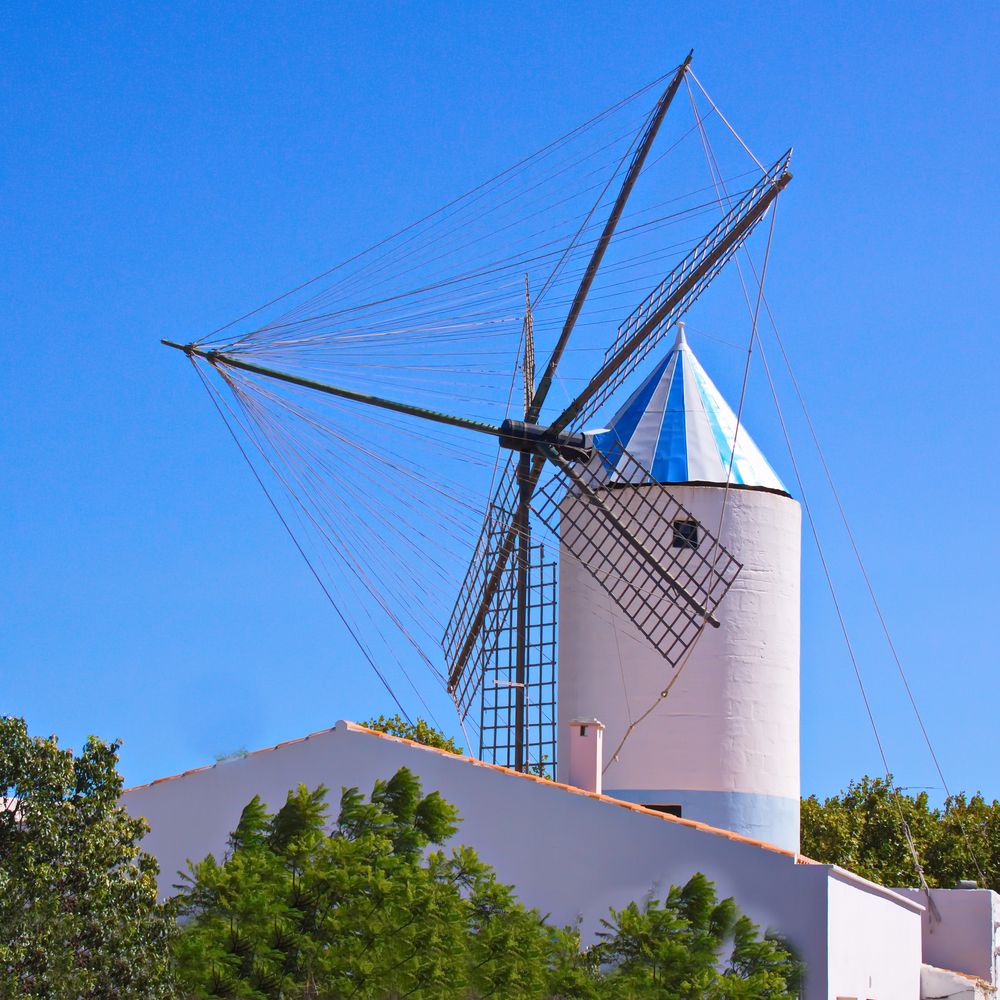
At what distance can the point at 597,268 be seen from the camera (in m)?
21.4

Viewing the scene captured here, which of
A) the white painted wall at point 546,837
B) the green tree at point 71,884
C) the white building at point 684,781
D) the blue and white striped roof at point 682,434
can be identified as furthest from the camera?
the blue and white striped roof at point 682,434

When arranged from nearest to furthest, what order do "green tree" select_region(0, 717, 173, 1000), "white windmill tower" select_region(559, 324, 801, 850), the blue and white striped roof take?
"green tree" select_region(0, 717, 173, 1000) → "white windmill tower" select_region(559, 324, 801, 850) → the blue and white striped roof

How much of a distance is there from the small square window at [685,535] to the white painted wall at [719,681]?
0.55ft

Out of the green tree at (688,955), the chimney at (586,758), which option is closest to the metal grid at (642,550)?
the chimney at (586,758)

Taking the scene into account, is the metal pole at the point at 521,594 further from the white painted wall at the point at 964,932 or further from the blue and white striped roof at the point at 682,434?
the white painted wall at the point at 964,932

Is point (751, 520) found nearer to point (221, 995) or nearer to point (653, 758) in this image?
point (653, 758)

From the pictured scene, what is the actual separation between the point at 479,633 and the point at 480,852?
7219 mm

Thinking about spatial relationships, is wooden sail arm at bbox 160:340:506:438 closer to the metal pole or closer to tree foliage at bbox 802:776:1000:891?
the metal pole

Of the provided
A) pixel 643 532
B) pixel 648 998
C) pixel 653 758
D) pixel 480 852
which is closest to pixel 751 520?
pixel 643 532

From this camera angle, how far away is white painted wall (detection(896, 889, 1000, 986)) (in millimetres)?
20844

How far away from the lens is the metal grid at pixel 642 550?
20.9 m

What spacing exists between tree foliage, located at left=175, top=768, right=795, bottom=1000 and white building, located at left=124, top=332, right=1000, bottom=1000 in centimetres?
71

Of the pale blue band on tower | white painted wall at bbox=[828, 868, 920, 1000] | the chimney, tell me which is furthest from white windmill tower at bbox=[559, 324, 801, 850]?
white painted wall at bbox=[828, 868, 920, 1000]

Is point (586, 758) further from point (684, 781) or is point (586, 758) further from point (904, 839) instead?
point (904, 839)
